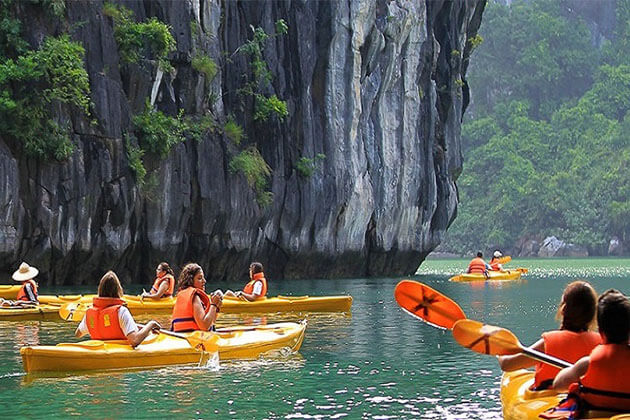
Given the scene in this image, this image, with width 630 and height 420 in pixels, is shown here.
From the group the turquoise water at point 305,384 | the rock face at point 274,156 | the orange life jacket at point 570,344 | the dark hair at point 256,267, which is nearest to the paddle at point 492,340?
the orange life jacket at point 570,344

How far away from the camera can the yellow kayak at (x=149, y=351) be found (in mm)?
14680

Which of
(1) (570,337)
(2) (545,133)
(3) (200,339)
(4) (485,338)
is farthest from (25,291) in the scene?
(2) (545,133)

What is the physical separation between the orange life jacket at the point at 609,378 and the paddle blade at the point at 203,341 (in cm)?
737

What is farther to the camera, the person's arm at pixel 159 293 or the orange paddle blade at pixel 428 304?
the person's arm at pixel 159 293

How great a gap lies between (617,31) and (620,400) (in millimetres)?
119921

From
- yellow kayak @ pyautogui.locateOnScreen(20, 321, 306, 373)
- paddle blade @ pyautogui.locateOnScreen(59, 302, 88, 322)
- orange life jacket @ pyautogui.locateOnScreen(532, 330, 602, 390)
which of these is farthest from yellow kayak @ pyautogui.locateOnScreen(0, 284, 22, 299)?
orange life jacket @ pyautogui.locateOnScreen(532, 330, 602, 390)

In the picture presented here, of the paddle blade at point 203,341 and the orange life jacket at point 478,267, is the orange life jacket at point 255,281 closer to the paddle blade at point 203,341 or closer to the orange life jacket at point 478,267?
the paddle blade at point 203,341

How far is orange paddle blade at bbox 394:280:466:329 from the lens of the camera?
10969 mm

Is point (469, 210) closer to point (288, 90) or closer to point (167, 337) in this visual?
point (288, 90)

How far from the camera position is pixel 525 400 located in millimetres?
10703

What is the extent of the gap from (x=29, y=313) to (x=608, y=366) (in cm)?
1573

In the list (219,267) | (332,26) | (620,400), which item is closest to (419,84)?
(332,26)

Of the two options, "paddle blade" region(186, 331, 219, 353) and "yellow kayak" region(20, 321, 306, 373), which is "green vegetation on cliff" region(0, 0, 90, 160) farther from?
"paddle blade" region(186, 331, 219, 353)

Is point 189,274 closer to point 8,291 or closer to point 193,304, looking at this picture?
point 193,304
